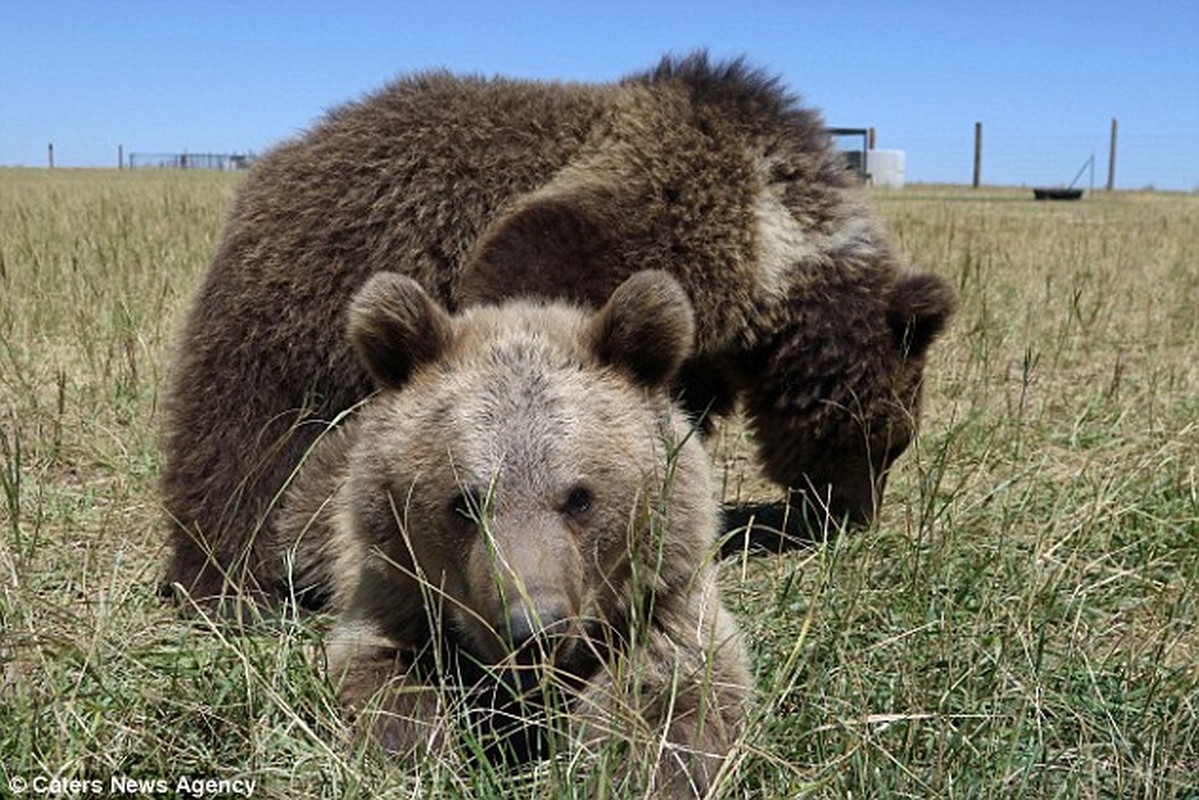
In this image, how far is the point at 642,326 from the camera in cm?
309

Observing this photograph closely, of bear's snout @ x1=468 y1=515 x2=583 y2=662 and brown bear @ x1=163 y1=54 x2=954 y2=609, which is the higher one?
brown bear @ x1=163 y1=54 x2=954 y2=609

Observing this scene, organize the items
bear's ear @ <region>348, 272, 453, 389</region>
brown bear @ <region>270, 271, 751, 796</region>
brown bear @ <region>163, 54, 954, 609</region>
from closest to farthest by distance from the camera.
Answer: brown bear @ <region>270, 271, 751, 796</region>
bear's ear @ <region>348, 272, 453, 389</region>
brown bear @ <region>163, 54, 954, 609</region>

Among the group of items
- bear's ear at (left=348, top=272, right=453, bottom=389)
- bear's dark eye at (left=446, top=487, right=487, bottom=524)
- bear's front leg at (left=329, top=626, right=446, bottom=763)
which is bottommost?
bear's front leg at (left=329, top=626, right=446, bottom=763)

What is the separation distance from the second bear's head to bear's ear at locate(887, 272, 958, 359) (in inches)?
75.2

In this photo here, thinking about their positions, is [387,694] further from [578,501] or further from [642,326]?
[642,326]

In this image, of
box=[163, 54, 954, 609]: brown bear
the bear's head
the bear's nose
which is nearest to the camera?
the bear's nose

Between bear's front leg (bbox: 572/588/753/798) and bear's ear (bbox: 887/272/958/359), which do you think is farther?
bear's ear (bbox: 887/272/958/359)

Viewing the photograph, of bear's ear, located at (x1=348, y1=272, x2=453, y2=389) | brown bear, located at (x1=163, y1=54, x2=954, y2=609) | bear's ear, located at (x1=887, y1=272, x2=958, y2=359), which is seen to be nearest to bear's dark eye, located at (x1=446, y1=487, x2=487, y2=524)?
bear's ear, located at (x1=348, y1=272, x2=453, y2=389)

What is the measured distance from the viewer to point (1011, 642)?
9.80ft

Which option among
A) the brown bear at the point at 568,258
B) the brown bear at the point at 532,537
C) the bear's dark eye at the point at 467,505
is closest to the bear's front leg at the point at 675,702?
the brown bear at the point at 532,537

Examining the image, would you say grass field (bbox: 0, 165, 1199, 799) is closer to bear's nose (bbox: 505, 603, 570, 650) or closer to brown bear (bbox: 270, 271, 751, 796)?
brown bear (bbox: 270, 271, 751, 796)

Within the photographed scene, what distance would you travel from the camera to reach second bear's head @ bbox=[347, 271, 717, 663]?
269cm

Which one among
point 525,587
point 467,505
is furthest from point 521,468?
point 525,587

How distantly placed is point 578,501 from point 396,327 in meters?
0.65
